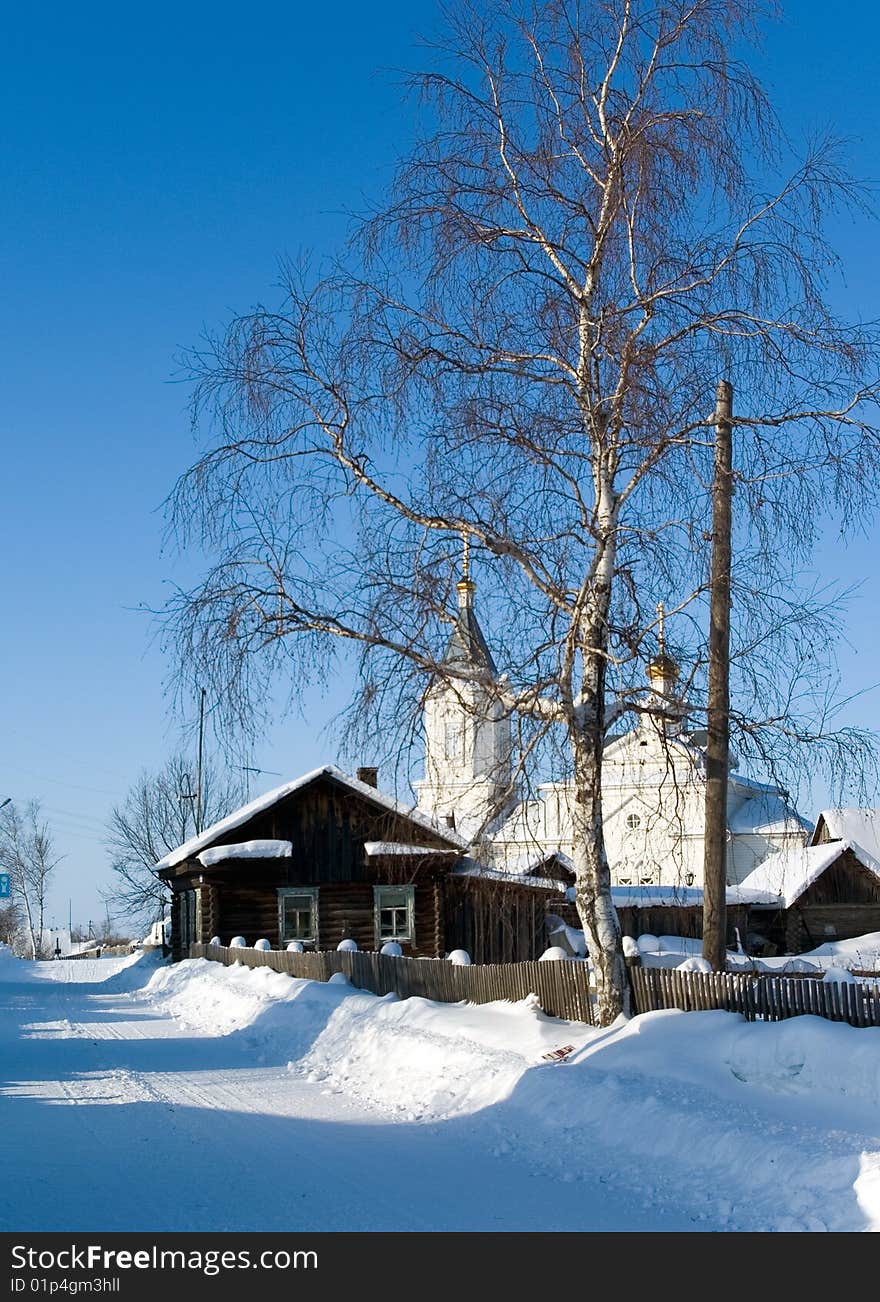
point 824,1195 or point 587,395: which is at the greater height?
point 587,395

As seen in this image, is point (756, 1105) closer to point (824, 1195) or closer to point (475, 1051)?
point (824, 1195)

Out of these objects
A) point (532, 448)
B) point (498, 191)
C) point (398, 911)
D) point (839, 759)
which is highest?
point (498, 191)

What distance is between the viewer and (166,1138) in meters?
10.6

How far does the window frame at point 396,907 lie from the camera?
35.0m

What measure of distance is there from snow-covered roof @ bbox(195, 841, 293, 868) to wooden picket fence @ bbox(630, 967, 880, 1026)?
20.5 m

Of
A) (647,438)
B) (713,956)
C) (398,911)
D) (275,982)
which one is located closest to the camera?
(647,438)

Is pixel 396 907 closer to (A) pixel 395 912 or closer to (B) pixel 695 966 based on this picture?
(A) pixel 395 912

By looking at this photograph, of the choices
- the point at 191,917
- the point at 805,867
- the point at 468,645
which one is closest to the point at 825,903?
the point at 805,867

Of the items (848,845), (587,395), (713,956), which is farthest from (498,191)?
(848,845)

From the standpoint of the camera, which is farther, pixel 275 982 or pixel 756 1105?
pixel 275 982

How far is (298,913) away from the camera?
34.8 m

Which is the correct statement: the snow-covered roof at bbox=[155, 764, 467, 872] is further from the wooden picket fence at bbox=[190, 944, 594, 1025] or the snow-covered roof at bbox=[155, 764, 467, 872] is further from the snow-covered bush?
the snow-covered bush

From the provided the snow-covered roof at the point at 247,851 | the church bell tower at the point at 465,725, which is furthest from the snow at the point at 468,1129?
the snow-covered roof at the point at 247,851

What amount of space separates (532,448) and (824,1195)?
289 inches
